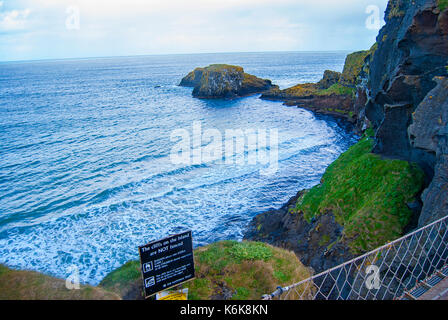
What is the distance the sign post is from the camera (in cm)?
838

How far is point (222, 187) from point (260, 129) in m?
23.2

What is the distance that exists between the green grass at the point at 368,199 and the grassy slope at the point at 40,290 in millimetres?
10544

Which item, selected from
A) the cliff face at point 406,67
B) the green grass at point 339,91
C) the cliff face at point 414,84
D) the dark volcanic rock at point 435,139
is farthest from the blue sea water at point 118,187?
the green grass at point 339,91

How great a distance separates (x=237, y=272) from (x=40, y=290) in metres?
6.90

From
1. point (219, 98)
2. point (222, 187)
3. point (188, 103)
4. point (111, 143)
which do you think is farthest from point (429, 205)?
point (219, 98)

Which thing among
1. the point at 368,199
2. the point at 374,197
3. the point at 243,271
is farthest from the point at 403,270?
the point at 243,271

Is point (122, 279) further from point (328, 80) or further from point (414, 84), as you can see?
point (328, 80)

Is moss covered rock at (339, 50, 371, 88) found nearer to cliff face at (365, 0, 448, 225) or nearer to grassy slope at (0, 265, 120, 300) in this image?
cliff face at (365, 0, 448, 225)

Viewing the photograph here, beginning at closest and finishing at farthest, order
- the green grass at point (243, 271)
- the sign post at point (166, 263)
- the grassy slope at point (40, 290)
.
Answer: the sign post at point (166, 263) → the grassy slope at point (40, 290) → the green grass at point (243, 271)

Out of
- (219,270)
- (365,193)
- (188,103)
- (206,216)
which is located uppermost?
(188,103)

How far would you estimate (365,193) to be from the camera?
1548cm

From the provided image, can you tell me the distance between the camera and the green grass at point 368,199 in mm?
12531

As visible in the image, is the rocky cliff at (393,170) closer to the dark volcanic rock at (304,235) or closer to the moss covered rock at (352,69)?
the dark volcanic rock at (304,235)

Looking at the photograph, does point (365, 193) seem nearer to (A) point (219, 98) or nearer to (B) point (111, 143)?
(B) point (111, 143)
